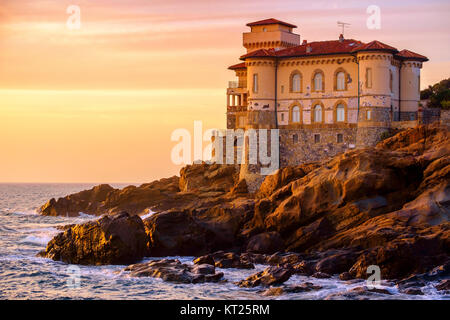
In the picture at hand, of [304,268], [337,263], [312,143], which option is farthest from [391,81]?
[304,268]

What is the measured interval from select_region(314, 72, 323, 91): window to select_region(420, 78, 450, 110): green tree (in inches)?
436

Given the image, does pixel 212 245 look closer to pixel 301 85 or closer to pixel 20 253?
pixel 20 253

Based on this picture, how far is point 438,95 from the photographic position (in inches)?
2972

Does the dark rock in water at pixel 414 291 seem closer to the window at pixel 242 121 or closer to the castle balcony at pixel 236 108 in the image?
the window at pixel 242 121

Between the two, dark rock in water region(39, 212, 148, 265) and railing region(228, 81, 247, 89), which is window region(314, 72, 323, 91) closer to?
railing region(228, 81, 247, 89)

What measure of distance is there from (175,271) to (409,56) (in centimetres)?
3611

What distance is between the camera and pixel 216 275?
40344 mm

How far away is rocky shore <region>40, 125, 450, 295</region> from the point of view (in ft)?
132

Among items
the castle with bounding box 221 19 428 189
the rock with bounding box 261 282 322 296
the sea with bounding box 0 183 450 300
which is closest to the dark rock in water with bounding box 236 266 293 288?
the sea with bounding box 0 183 450 300

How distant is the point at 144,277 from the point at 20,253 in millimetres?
14078

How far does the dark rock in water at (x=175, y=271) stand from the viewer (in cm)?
4025

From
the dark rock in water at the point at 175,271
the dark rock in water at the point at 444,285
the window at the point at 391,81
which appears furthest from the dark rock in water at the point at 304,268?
the window at the point at 391,81

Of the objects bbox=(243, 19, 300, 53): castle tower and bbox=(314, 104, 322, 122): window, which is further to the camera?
bbox=(243, 19, 300, 53): castle tower
